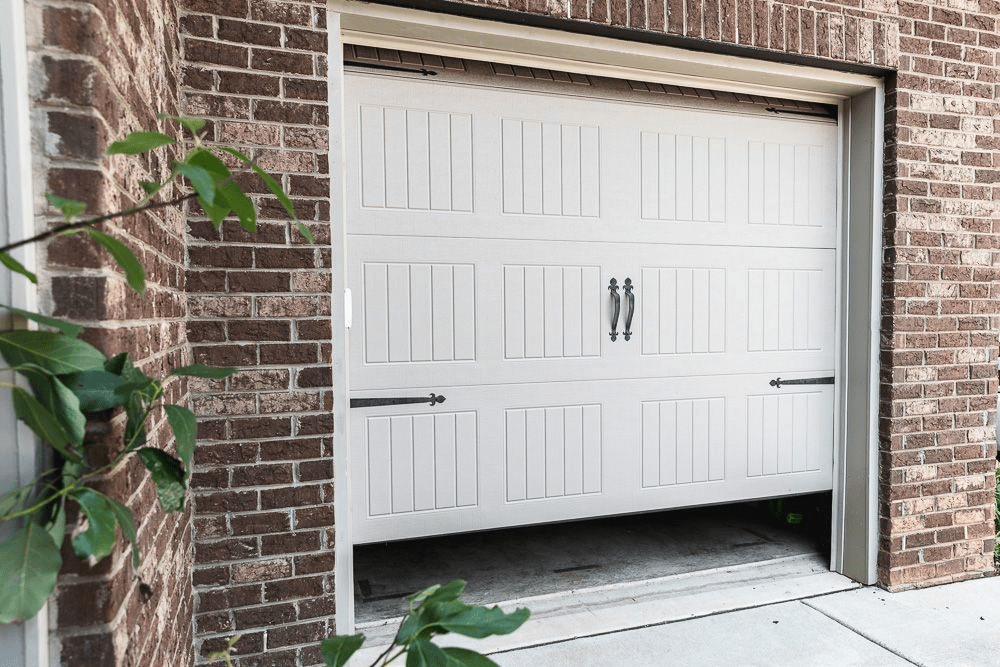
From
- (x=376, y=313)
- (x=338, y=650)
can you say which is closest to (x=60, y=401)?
(x=338, y=650)

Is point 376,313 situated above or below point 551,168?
below

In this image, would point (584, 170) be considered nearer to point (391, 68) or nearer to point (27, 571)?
point (391, 68)

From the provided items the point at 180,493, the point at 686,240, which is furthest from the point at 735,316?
the point at 180,493

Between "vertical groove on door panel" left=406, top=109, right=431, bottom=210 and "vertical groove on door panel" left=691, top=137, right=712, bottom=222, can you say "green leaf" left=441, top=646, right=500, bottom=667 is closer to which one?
"vertical groove on door panel" left=406, top=109, right=431, bottom=210

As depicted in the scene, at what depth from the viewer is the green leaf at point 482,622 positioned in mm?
877

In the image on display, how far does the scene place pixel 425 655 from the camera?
86cm

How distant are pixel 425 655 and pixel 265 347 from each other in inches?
58.8

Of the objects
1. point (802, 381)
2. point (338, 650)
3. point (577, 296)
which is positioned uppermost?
point (577, 296)

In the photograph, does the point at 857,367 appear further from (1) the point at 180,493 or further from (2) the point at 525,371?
(1) the point at 180,493

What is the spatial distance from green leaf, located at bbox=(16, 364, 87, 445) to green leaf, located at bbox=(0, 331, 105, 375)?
0.07 feet

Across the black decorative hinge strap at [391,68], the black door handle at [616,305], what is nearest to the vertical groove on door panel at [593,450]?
the black door handle at [616,305]

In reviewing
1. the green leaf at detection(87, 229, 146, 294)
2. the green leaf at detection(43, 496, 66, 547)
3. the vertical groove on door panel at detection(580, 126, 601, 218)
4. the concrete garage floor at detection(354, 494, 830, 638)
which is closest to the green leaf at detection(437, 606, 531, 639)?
the green leaf at detection(43, 496, 66, 547)

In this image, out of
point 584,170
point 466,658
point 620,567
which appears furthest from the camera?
point 620,567

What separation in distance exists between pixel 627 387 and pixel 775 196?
3.88 ft
